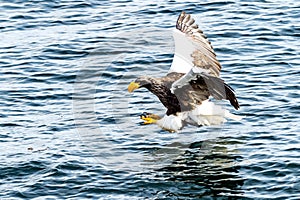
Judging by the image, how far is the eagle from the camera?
464 inches

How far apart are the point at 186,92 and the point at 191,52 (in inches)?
34.7

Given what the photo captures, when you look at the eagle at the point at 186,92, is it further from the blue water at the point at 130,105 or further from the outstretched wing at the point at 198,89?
the blue water at the point at 130,105

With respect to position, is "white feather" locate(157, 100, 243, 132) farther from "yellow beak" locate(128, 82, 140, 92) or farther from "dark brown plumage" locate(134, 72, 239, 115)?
"yellow beak" locate(128, 82, 140, 92)

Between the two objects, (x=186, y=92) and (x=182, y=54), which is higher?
(x=182, y=54)

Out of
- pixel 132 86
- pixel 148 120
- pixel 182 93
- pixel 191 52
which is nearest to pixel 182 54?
pixel 191 52

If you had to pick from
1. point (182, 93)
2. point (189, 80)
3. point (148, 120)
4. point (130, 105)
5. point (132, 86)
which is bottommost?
point (130, 105)

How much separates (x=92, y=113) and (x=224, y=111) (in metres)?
2.55

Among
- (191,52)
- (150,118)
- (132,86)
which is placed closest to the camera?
(132,86)

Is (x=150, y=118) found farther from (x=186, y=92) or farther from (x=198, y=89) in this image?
(x=198, y=89)

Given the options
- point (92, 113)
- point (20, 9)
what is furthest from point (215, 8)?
point (92, 113)

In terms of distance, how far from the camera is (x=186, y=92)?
468 inches

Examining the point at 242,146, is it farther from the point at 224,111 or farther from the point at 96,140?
the point at 96,140

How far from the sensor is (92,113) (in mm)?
13719

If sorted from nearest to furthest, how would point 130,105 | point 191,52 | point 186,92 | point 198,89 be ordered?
point 198,89 → point 186,92 → point 191,52 → point 130,105
